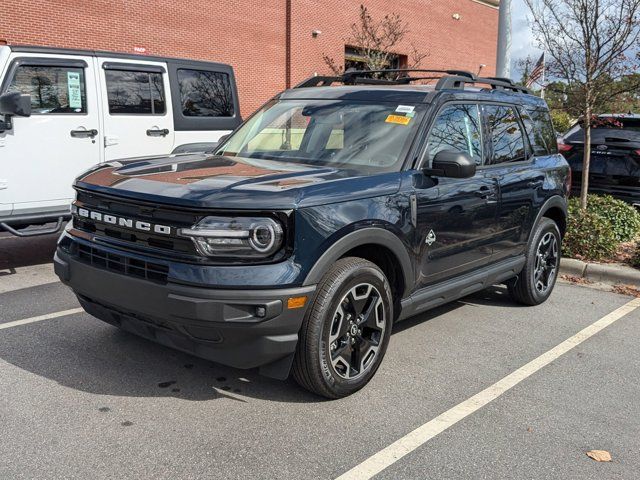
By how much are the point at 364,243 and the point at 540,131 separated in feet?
9.80

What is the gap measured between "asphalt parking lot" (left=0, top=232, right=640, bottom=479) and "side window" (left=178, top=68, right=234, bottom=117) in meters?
3.85

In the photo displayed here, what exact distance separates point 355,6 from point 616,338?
1016 inches

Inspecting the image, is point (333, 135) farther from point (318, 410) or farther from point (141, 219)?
point (318, 410)

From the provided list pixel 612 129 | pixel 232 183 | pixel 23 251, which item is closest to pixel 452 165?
pixel 232 183

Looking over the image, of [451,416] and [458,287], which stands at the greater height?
[458,287]

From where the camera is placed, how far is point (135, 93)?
7.50 m

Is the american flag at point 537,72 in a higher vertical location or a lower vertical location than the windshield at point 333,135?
higher

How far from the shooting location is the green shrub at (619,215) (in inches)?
313

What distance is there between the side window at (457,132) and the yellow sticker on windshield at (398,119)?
183 millimetres

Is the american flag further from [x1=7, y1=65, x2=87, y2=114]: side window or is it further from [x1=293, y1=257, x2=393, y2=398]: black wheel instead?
[x1=293, y1=257, x2=393, y2=398]: black wheel

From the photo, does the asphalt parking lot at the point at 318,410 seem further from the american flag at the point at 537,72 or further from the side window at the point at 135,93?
the american flag at the point at 537,72

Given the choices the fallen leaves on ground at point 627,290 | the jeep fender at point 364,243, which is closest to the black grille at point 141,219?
the jeep fender at point 364,243

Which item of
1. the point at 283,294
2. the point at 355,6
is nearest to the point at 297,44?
the point at 355,6

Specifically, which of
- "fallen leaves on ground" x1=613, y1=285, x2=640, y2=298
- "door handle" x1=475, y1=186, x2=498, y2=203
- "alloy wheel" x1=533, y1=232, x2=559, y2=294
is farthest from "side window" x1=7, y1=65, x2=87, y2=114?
"fallen leaves on ground" x1=613, y1=285, x2=640, y2=298
